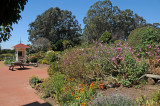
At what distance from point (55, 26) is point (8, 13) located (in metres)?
29.3

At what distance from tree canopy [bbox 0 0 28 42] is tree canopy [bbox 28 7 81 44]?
86.4 ft

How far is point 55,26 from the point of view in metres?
30.7

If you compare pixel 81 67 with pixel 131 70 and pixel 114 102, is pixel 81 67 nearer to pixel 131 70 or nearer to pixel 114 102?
pixel 131 70

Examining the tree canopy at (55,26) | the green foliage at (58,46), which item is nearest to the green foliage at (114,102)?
the green foliage at (58,46)

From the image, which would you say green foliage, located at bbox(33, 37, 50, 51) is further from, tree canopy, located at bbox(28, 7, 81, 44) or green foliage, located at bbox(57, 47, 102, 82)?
green foliage, located at bbox(57, 47, 102, 82)

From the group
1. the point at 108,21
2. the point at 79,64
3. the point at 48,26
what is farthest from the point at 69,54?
the point at 108,21

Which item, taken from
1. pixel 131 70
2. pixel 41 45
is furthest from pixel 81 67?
pixel 41 45

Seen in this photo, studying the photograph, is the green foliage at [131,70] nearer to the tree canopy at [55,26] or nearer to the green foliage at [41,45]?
the green foliage at [41,45]

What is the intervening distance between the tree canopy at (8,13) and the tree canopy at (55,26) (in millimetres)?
26334

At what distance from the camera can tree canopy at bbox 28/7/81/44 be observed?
94.8 feet

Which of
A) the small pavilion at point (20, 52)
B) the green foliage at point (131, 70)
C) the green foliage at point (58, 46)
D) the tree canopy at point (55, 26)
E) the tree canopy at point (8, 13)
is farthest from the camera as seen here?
the tree canopy at point (55, 26)

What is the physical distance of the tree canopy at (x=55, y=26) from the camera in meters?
28.9

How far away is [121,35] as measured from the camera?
108ft

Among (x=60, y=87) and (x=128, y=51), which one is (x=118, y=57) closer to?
(x=128, y=51)
